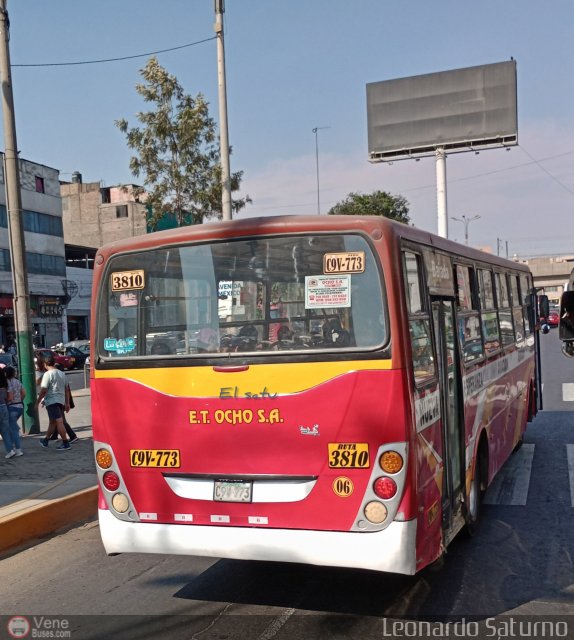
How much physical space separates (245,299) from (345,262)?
77 centimetres

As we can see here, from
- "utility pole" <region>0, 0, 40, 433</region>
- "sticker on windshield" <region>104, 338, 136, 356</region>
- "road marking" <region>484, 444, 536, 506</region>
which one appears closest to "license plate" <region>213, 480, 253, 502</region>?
"sticker on windshield" <region>104, 338, 136, 356</region>

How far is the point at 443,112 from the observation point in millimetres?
33656

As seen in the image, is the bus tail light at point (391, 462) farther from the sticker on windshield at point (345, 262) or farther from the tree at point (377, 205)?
the tree at point (377, 205)

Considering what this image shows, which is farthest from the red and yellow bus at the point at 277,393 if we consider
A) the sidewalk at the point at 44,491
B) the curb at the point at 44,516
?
the sidewalk at the point at 44,491

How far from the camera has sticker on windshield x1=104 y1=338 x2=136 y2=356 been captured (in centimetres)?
536

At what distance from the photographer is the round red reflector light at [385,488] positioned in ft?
14.8

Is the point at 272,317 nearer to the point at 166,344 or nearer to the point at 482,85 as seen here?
the point at 166,344

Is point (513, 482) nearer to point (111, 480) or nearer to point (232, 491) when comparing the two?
point (232, 491)

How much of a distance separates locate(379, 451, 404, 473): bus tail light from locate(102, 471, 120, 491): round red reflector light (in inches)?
76.4

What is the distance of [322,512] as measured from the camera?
4.62m

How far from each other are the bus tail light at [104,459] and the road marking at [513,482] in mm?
4430

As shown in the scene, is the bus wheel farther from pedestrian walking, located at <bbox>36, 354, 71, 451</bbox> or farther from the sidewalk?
pedestrian walking, located at <bbox>36, 354, 71, 451</bbox>

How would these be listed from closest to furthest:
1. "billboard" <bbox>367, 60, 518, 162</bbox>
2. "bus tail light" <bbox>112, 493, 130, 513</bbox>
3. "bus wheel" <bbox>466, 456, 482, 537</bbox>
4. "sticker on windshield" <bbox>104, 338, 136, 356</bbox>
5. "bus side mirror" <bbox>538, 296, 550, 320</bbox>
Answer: "bus tail light" <bbox>112, 493, 130, 513</bbox>
"sticker on windshield" <bbox>104, 338, 136, 356</bbox>
"bus wheel" <bbox>466, 456, 482, 537</bbox>
"bus side mirror" <bbox>538, 296, 550, 320</bbox>
"billboard" <bbox>367, 60, 518, 162</bbox>

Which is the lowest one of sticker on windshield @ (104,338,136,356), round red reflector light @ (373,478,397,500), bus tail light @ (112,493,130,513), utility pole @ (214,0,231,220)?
bus tail light @ (112,493,130,513)
